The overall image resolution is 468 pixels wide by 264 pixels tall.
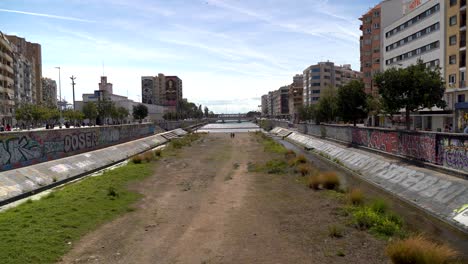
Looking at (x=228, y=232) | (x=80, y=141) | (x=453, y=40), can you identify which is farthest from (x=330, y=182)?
(x=453, y=40)

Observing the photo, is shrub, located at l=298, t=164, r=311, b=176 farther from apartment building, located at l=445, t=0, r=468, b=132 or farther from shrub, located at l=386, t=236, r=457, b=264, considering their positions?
apartment building, located at l=445, t=0, r=468, b=132

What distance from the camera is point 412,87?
42.0 metres

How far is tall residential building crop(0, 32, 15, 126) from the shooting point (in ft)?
352

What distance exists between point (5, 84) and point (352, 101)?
92.1 m

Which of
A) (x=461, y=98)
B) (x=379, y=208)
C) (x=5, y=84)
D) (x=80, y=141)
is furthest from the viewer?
(x=5, y=84)

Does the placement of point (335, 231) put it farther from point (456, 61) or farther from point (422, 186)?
point (456, 61)

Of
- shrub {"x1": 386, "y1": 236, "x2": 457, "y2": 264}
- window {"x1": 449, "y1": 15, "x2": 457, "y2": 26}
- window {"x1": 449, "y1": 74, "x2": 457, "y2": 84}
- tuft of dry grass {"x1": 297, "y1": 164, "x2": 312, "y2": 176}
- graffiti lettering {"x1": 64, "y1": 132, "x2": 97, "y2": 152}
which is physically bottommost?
tuft of dry grass {"x1": 297, "y1": 164, "x2": 312, "y2": 176}

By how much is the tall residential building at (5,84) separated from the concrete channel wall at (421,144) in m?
89.0

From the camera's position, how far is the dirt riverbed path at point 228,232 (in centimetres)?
1475

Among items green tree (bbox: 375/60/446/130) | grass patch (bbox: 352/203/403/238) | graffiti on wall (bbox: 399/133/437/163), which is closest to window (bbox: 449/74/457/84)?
green tree (bbox: 375/60/446/130)

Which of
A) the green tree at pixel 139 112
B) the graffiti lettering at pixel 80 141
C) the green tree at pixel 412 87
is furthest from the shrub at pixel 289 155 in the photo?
the green tree at pixel 139 112

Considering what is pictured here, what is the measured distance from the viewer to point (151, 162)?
5112 centimetres

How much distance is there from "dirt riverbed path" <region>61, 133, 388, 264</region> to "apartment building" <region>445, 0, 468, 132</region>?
46877 mm

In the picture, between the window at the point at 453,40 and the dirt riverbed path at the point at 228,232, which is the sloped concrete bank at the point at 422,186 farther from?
the window at the point at 453,40
